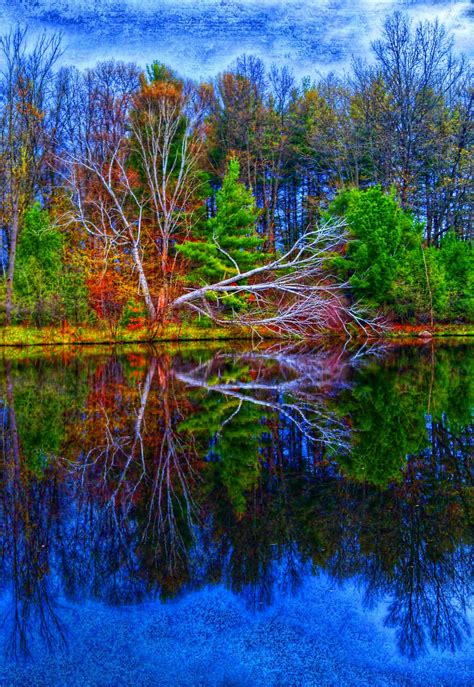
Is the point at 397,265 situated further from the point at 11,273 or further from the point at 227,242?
the point at 11,273

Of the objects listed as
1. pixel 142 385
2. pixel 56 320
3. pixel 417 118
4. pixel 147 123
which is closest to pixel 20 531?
pixel 142 385

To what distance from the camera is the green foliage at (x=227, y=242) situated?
78.6 feet

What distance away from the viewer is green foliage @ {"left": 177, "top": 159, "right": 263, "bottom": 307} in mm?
23969

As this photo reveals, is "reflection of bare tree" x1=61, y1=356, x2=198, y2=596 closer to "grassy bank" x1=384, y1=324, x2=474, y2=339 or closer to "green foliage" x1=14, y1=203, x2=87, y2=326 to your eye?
"green foliage" x1=14, y1=203, x2=87, y2=326

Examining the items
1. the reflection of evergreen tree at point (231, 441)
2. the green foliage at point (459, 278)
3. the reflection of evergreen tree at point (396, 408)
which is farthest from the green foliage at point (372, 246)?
the reflection of evergreen tree at point (231, 441)

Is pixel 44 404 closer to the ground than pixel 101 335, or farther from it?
closer to the ground

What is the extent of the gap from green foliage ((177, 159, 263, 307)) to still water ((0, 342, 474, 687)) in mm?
16544

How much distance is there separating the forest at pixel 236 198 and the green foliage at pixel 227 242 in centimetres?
10

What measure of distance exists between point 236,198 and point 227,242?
7.49 ft

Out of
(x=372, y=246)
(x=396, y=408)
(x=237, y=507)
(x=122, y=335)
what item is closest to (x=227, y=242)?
(x=122, y=335)

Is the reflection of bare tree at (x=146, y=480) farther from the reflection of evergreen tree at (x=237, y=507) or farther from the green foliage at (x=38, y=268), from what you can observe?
the green foliage at (x=38, y=268)

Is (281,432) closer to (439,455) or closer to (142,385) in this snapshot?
(439,455)

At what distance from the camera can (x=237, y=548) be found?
370cm

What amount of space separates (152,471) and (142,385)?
18.8 feet
